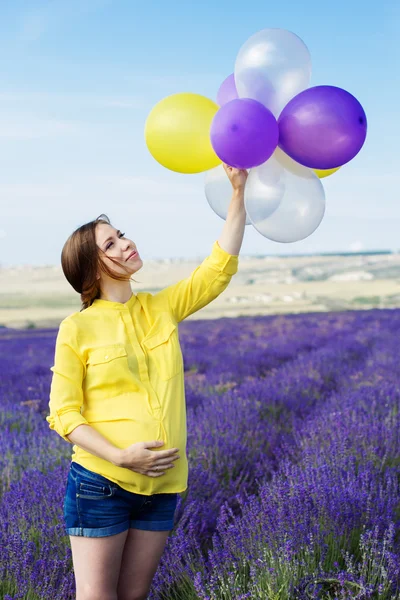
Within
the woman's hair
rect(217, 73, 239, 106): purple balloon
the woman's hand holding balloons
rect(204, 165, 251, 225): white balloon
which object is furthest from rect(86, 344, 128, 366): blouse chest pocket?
rect(217, 73, 239, 106): purple balloon

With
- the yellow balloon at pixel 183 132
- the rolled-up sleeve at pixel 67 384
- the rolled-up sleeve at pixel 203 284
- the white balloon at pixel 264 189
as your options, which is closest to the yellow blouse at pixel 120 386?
the rolled-up sleeve at pixel 67 384

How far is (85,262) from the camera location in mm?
2043

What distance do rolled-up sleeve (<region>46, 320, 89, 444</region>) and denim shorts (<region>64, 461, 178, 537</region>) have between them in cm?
15

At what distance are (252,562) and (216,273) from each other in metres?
0.92

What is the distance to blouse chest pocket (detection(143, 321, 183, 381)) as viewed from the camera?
1998mm

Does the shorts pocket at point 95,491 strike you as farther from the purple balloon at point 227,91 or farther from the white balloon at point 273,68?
the purple balloon at point 227,91

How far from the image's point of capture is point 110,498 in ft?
6.19

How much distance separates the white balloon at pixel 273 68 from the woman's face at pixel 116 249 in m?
0.75

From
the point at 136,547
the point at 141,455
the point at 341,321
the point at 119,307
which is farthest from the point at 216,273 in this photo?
the point at 341,321

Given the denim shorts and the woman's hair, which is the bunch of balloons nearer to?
the woman's hair

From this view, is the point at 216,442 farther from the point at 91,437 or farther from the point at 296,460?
the point at 91,437

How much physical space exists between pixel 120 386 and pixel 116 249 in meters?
0.40

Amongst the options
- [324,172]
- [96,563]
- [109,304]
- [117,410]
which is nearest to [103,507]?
[96,563]

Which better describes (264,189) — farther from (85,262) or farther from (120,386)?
(120,386)
